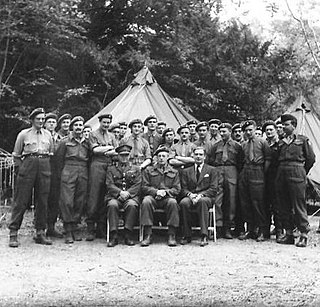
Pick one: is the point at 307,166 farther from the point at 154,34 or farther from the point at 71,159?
the point at 154,34

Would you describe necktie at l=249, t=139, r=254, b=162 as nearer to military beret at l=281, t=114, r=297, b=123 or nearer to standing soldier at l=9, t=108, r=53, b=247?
military beret at l=281, t=114, r=297, b=123

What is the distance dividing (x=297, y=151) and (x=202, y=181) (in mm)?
1373

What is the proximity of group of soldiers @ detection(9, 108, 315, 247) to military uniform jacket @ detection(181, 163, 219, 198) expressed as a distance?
0.6 inches

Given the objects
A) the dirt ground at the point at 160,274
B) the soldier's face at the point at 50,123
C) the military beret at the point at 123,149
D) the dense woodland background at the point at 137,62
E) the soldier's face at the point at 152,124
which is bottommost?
the dirt ground at the point at 160,274

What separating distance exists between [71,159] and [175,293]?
3.19m

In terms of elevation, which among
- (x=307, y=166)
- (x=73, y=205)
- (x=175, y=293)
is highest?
(x=307, y=166)

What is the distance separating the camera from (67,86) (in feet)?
43.4

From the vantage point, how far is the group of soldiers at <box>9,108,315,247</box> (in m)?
6.78

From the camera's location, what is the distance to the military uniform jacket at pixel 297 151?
695 cm

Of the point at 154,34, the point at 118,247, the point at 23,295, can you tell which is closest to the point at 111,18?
the point at 154,34

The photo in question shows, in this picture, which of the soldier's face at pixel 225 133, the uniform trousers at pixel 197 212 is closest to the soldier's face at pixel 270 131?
the soldier's face at pixel 225 133

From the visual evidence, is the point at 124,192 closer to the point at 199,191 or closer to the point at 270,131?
the point at 199,191

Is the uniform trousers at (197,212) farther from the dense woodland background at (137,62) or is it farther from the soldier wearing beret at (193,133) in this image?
the dense woodland background at (137,62)

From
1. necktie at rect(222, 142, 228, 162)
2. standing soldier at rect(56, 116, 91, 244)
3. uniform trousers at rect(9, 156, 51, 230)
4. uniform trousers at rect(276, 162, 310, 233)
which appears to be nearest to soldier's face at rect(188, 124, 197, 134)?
necktie at rect(222, 142, 228, 162)
